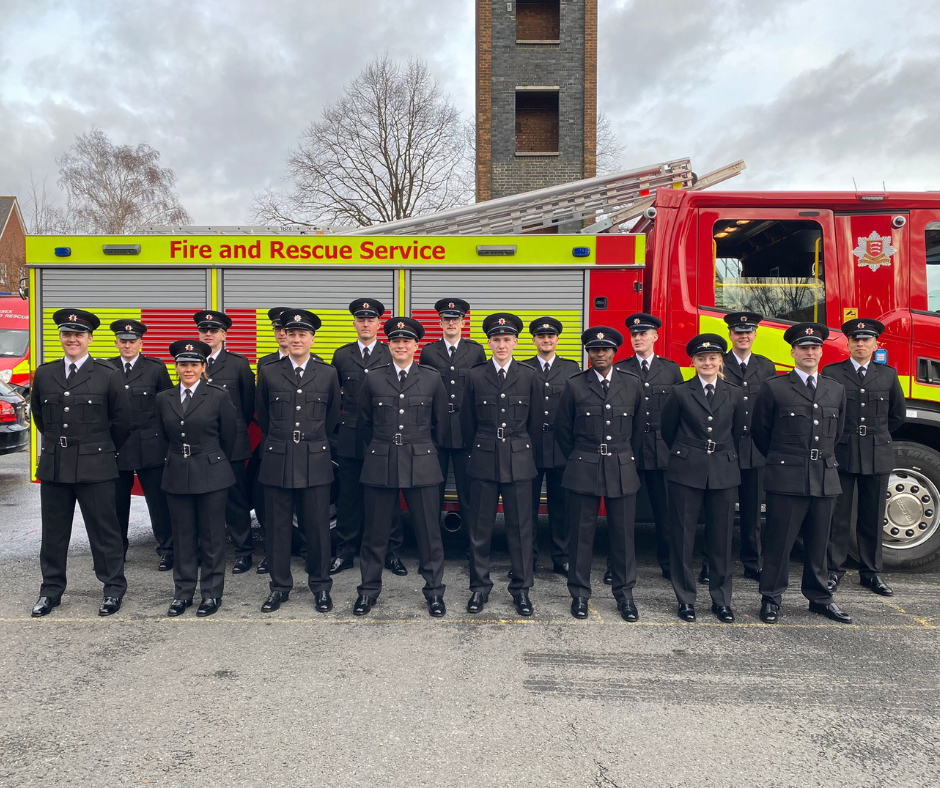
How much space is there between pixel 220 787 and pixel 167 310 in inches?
158

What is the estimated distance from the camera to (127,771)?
8.66ft

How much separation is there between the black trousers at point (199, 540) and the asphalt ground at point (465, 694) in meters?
0.19

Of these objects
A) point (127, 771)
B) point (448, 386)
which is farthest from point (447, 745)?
point (448, 386)

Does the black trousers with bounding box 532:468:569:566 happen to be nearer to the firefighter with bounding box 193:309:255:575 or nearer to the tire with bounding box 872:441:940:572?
the tire with bounding box 872:441:940:572

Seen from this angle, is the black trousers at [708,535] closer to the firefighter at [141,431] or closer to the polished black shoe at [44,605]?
the firefighter at [141,431]

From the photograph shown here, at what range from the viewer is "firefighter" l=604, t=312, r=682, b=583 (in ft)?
15.8

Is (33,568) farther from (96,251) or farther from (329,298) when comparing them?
(329,298)

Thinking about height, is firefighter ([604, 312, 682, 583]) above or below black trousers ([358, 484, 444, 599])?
above

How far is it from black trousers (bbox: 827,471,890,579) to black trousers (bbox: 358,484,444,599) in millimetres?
2615

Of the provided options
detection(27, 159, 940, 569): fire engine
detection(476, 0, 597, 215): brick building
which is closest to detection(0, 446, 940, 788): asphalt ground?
detection(27, 159, 940, 569): fire engine

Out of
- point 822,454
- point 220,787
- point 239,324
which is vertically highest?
point 239,324

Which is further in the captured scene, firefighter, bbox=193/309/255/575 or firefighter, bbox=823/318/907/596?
firefighter, bbox=193/309/255/575

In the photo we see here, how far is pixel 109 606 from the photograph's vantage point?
14.2 feet

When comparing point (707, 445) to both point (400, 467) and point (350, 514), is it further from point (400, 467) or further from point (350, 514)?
point (350, 514)
